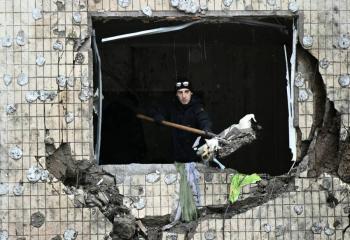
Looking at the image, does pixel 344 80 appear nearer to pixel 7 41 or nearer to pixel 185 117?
pixel 185 117

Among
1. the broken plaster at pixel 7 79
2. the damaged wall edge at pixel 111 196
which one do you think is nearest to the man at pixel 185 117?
the damaged wall edge at pixel 111 196

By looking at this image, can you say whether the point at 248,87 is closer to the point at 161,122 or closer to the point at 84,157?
the point at 161,122

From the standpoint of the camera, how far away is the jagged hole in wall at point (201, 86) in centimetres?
1073

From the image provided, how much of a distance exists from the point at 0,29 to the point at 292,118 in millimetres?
2903

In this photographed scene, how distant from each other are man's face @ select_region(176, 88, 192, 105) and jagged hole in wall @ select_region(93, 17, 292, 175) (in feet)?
7.17

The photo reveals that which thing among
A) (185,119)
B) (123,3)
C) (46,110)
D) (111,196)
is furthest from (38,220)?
(123,3)

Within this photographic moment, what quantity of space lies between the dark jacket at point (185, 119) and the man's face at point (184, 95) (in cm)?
4

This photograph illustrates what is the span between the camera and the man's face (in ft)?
27.1

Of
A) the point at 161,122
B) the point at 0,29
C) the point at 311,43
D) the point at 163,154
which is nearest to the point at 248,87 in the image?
the point at 163,154

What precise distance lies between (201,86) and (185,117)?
13.3ft

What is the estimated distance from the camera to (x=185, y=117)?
8.27 m

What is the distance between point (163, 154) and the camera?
12.5 m

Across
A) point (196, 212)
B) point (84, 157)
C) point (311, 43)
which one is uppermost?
point (311, 43)

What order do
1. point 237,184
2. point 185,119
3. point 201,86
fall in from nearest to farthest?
point 237,184 < point 185,119 < point 201,86
